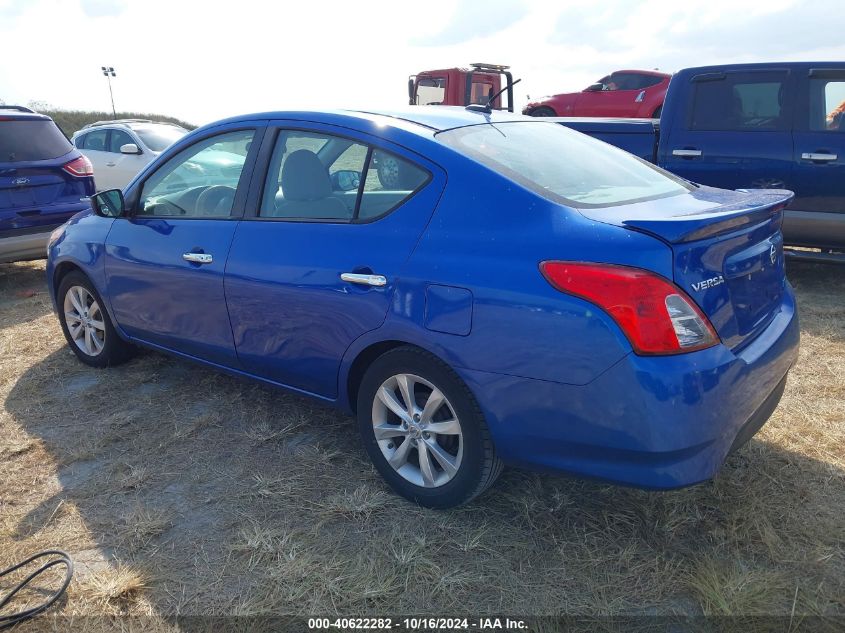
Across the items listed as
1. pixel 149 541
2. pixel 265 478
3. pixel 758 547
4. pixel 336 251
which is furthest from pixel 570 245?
pixel 149 541

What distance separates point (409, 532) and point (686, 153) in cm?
475

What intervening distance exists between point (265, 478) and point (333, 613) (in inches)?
37.0

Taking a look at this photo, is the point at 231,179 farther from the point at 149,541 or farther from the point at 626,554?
the point at 626,554

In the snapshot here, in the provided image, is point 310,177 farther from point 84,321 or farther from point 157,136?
point 157,136

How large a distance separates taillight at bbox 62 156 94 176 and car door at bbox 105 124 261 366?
11.0 ft

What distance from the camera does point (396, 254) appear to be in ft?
8.69

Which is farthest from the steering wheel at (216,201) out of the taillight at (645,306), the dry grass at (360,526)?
the taillight at (645,306)

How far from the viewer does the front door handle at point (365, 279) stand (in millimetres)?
2670

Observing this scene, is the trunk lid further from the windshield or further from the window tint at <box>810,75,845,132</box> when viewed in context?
the windshield

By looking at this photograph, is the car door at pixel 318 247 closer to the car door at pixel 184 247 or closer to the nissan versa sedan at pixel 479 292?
→ the nissan versa sedan at pixel 479 292

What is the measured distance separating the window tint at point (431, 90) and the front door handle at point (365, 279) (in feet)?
40.7

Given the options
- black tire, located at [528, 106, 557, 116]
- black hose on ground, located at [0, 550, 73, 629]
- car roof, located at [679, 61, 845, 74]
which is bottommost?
black hose on ground, located at [0, 550, 73, 629]

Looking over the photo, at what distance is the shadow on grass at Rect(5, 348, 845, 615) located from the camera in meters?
2.35

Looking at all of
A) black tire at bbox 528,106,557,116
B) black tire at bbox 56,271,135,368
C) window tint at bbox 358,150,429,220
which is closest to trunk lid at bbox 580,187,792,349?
window tint at bbox 358,150,429,220
